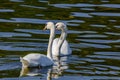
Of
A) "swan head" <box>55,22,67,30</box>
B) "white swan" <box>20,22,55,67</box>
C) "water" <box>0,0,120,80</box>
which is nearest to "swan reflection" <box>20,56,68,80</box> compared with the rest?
"water" <box>0,0,120,80</box>

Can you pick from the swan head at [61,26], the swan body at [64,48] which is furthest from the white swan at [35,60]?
the swan head at [61,26]

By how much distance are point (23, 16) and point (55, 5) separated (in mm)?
2215

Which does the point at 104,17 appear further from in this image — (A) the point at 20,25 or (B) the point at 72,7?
(A) the point at 20,25

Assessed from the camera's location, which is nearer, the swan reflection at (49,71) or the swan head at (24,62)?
the swan reflection at (49,71)

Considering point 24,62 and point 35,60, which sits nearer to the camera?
point 24,62

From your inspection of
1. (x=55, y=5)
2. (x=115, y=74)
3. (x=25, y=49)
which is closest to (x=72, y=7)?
(x=55, y=5)

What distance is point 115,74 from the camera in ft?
53.1

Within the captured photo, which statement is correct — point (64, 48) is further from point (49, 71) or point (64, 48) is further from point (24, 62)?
point (24, 62)

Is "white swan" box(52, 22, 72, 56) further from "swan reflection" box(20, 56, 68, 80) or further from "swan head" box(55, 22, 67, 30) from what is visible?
"swan reflection" box(20, 56, 68, 80)

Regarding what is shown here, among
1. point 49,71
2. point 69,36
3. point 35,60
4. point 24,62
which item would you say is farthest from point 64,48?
point 24,62

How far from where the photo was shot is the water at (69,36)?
16.5 m

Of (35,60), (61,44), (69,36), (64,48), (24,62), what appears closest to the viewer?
(24,62)

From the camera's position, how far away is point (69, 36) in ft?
68.8

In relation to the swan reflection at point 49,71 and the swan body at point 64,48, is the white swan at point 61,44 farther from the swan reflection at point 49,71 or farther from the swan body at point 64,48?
the swan reflection at point 49,71
